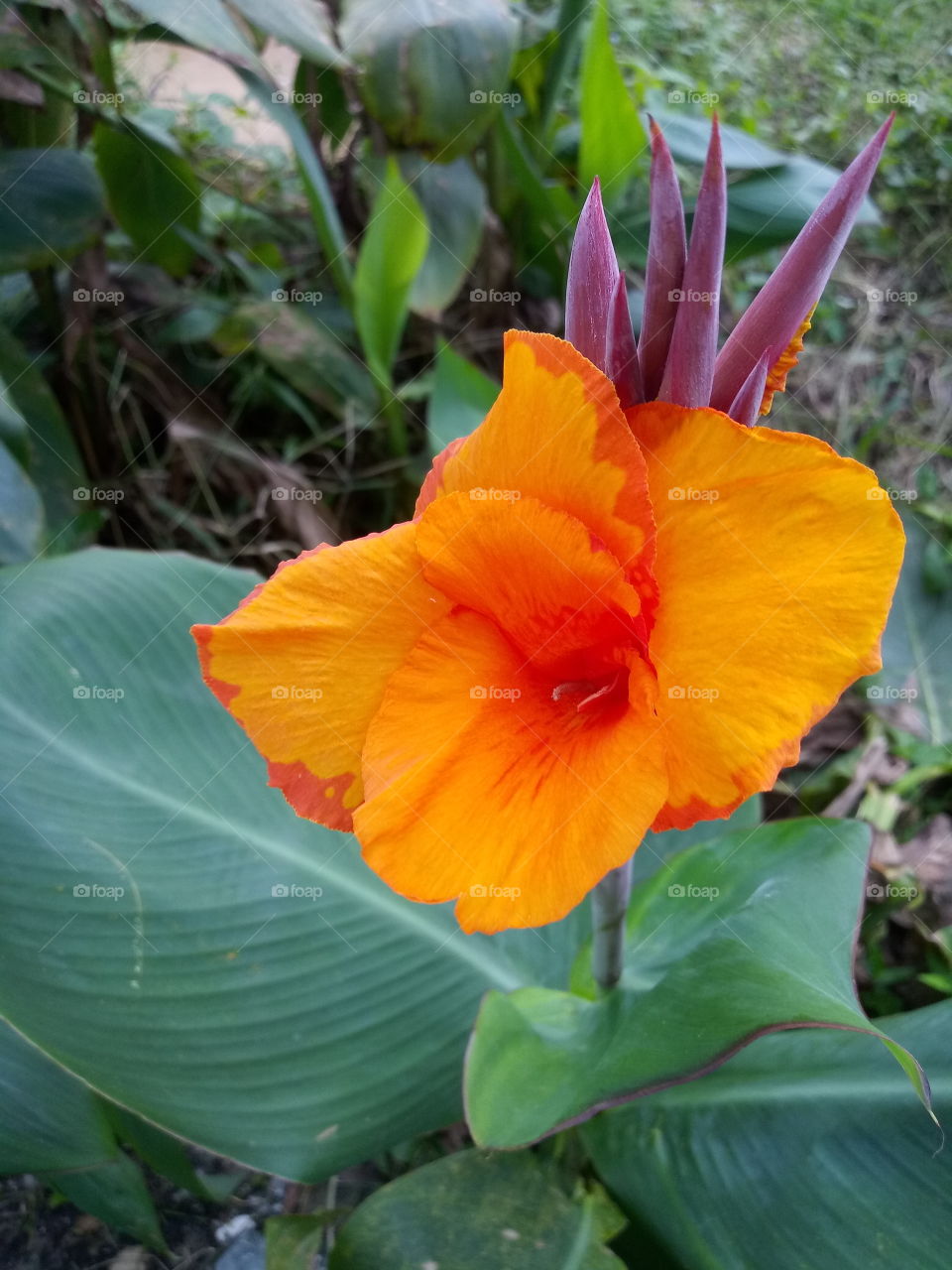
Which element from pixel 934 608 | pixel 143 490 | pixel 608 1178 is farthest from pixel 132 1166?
pixel 934 608

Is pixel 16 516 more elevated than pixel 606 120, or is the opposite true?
pixel 606 120

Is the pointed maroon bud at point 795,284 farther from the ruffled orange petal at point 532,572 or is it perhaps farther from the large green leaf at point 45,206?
the large green leaf at point 45,206

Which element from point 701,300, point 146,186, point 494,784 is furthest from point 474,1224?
point 146,186

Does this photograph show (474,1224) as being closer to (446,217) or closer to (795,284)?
(795,284)

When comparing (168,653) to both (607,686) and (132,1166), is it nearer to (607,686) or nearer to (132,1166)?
(132,1166)

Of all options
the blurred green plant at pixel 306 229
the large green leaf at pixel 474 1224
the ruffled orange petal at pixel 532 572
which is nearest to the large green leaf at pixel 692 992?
the large green leaf at pixel 474 1224

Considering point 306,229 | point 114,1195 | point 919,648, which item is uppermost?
point 306,229
